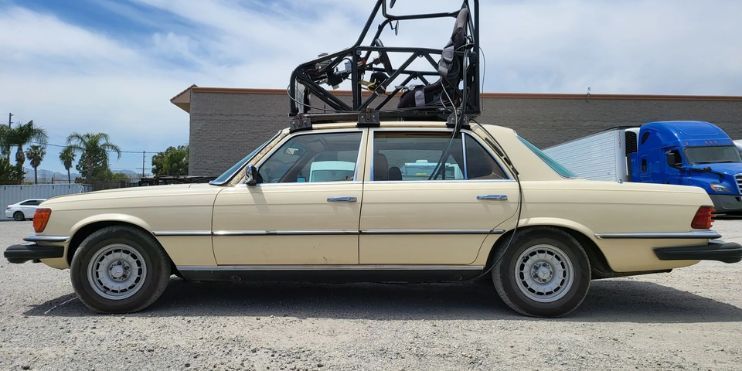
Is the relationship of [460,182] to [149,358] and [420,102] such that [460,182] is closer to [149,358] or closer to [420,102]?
[420,102]

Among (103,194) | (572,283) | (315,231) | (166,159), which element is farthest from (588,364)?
(166,159)

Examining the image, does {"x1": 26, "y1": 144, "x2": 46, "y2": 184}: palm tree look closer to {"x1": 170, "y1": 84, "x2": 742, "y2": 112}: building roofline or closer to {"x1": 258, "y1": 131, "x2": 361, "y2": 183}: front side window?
{"x1": 170, "y1": 84, "x2": 742, "y2": 112}: building roofline

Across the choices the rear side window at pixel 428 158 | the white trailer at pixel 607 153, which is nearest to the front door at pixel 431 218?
the rear side window at pixel 428 158

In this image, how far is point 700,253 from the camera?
422 centimetres

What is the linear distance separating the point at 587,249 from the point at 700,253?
32.6 inches

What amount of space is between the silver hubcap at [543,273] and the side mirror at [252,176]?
224cm

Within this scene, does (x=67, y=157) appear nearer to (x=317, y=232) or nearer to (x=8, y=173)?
(x=8, y=173)

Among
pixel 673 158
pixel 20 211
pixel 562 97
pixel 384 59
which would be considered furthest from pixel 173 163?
pixel 384 59

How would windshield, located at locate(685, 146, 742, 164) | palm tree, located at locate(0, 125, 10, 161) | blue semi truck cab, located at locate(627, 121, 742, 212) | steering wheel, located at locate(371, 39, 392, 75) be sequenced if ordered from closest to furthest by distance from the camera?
steering wheel, located at locate(371, 39, 392, 75), blue semi truck cab, located at locate(627, 121, 742, 212), windshield, located at locate(685, 146, 742, 164), palm tree, located at locate(0, 125, 10, 161)

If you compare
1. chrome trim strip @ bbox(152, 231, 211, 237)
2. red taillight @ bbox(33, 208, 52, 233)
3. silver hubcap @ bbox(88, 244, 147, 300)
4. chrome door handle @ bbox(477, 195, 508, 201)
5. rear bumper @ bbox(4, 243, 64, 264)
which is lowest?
silver hubcap @ bbox(88, 244, 147, 300)

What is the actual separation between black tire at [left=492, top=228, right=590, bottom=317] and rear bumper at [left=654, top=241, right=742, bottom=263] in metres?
0.61

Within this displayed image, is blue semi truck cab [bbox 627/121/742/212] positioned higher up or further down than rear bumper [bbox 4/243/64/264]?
higher up

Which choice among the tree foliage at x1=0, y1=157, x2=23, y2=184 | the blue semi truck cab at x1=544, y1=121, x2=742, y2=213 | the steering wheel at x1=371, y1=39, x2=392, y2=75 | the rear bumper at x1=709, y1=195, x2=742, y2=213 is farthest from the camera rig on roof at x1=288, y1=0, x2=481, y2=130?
the tree foliage at x1=0, y1=157, x2=23, y2=184

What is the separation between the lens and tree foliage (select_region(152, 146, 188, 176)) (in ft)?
148
